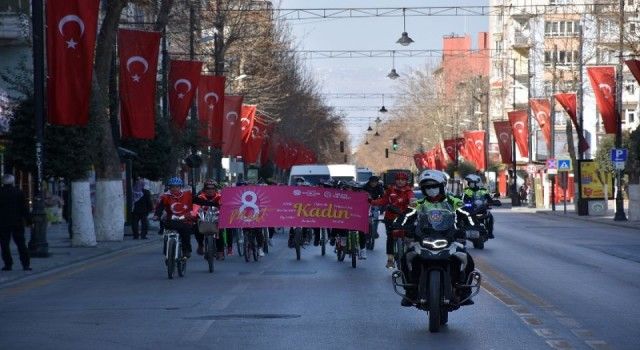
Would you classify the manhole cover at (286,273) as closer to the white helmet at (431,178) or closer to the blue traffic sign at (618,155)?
the white helmet at (431,178)

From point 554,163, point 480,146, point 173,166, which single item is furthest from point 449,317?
point 480,146

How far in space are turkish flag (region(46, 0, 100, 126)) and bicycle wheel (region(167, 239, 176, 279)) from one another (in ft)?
21.7

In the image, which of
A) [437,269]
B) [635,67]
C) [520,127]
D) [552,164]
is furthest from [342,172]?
[437,269]

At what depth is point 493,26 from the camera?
15625 centimetres

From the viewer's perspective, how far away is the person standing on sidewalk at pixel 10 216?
1038 inches

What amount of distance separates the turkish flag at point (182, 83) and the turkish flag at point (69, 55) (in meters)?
14.3

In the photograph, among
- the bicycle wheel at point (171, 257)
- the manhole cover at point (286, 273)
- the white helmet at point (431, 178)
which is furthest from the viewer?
the manhole cover at point (286, 273)

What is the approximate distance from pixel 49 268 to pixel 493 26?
5165 inches

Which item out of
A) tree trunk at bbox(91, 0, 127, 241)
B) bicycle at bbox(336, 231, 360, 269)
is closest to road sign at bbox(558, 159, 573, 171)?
tree trunk at bbox(91, 0, 127, 241)

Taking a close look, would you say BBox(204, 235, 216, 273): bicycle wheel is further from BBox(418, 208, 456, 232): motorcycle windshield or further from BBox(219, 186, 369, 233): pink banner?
BBox(418, 208, 456, 232): motorcycle windshield

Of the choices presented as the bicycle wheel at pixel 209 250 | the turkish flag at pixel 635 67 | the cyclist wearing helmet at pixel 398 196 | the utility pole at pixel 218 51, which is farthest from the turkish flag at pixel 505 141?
the bicycle wheel at pixel 209 250

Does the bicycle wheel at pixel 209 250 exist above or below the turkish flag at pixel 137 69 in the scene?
below

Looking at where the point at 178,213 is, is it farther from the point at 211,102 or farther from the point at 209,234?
the point at 211,102

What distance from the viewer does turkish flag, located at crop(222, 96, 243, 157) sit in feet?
190
